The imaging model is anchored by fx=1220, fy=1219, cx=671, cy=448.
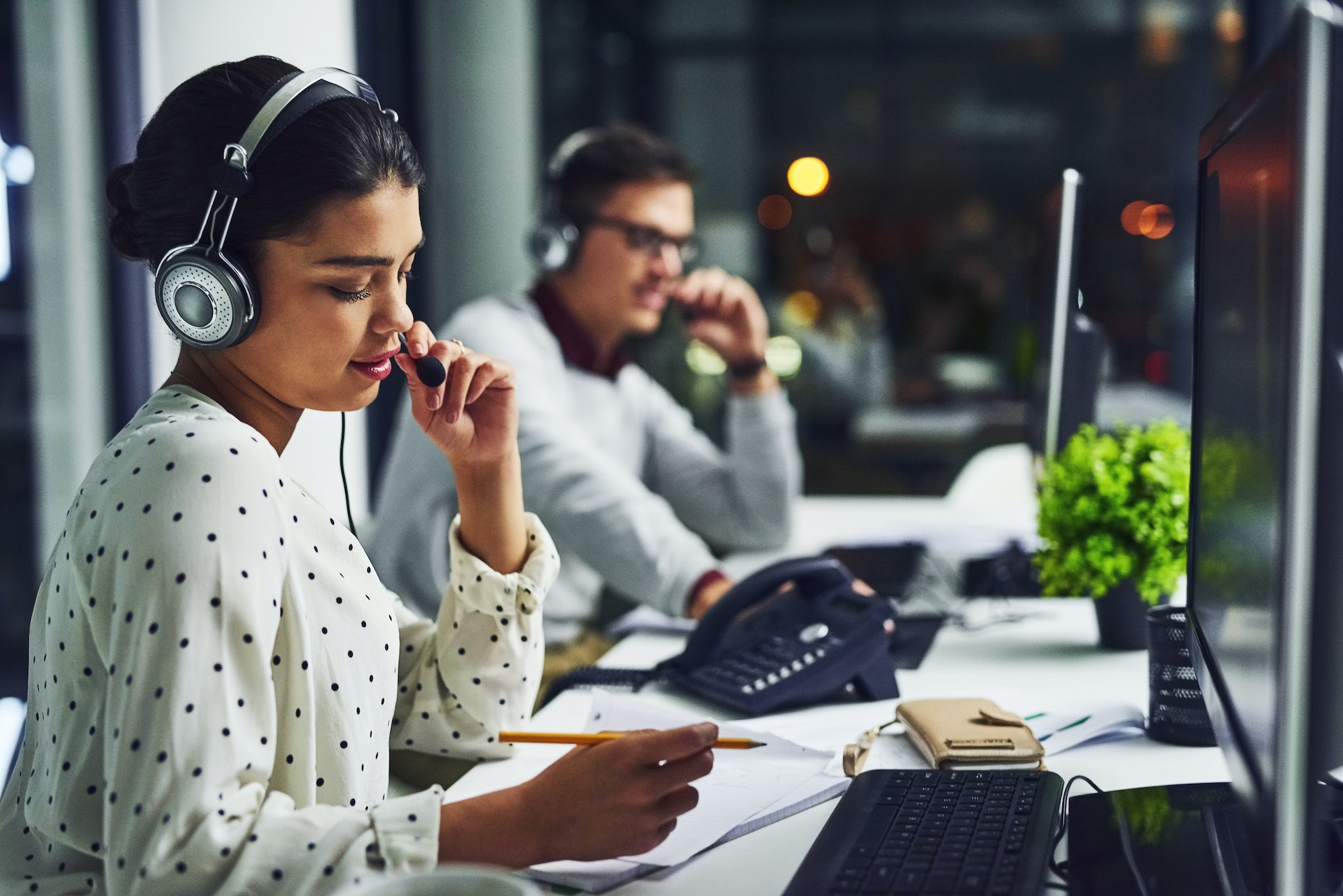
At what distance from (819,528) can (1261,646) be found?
1985mm

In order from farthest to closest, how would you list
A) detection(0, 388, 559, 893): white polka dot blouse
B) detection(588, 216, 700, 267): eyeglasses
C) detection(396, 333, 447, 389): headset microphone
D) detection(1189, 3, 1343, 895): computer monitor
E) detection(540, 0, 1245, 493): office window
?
1. detection(540, 0, 1245, 493): office window
2. detection(588, 216, 700, 267): eyeglasses
3. detection(396, 333, 447, 389): headset microphone
4. detection(0, 388, 559, 893): white polka dot blouse
5. detection(1189, 3, 1343, 895): computer monitor

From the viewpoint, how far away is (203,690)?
0.73m

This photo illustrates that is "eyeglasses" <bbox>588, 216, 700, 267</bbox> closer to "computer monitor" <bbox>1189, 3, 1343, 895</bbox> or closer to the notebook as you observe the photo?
the notebook

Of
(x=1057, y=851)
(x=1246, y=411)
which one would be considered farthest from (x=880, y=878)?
(x=1246, y=411)

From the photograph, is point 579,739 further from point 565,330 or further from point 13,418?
point 13,418

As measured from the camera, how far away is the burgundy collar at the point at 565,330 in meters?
2.28

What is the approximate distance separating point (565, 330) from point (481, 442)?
113cm

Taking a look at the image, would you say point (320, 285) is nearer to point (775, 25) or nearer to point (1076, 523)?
point (1076, 523)

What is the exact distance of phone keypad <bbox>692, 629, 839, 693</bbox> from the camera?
130 cm

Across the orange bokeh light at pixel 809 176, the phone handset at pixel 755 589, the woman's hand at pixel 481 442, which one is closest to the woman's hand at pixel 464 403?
the woman's hand at pixel 481 442

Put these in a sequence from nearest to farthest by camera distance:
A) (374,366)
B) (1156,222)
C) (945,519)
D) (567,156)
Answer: (374,366)
(567,156)
(945,519)
(1156,222)

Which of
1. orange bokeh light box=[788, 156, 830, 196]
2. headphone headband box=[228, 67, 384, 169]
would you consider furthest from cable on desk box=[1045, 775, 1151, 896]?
orange bokeh light box=[788, 156, 830, 196]

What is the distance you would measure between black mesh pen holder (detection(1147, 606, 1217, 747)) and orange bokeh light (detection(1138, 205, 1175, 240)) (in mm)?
4921

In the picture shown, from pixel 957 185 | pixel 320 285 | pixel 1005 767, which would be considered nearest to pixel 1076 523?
pixel 1005 767
